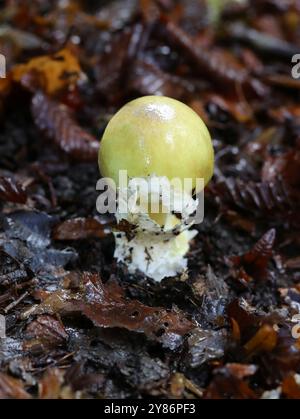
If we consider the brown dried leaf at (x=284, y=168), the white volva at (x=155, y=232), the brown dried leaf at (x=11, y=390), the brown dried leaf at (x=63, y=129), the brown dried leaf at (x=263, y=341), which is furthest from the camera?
the brown dried leaf at (x=63, y=129)

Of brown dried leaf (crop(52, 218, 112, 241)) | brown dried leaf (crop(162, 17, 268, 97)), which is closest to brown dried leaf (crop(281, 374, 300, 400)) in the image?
brown dried leaf (crop(52, 218, 112, 241))

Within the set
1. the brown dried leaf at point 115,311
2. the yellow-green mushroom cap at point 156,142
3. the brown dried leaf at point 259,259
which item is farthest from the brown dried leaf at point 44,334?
the brown dried leaf at point 259,259

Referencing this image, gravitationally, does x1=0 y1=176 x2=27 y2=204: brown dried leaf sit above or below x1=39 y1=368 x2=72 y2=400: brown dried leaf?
above

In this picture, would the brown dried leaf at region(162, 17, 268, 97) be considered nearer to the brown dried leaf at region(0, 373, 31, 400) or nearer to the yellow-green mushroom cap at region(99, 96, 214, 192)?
the yellow-green mushroom cap at region(99, 96, 214, 192)

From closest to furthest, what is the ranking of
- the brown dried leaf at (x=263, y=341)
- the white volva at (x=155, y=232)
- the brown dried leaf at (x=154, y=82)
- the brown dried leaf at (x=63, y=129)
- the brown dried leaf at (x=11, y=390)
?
the brown dried leaf at (x=11, y=390) < the brown dried leaf at (x=263, y=341) < the white volva at (x=155, y=232) < the brown dried leaf at (x=63, y=129) < the brown dried leaf at (x=154, y=82)

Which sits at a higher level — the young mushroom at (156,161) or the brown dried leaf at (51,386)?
the young mushroom at (156,161)

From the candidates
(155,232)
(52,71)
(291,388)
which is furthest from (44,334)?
(52,71)

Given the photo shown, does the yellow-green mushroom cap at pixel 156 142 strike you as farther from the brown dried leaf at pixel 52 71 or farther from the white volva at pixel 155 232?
the brown dried leaf at pixel 52 71
